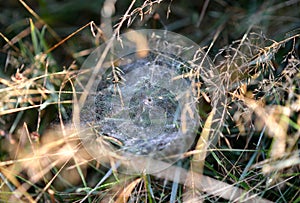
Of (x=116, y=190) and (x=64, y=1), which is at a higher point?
(x=64, y=1)

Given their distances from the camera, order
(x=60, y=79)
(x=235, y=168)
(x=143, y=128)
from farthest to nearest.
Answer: (x=60, y=79) < (x=143, y=128) < (x=235, y=168)

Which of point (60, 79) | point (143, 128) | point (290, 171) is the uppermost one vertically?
point (60, 79)

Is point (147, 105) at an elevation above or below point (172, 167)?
above

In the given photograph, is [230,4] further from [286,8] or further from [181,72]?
[181,72]

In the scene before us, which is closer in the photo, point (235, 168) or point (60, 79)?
point (235, 168)

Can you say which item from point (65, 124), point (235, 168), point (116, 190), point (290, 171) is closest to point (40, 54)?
point (65, 124)

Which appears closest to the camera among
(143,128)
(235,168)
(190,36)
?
(235,168)

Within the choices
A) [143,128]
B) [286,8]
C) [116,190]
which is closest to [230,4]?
[286,8]
